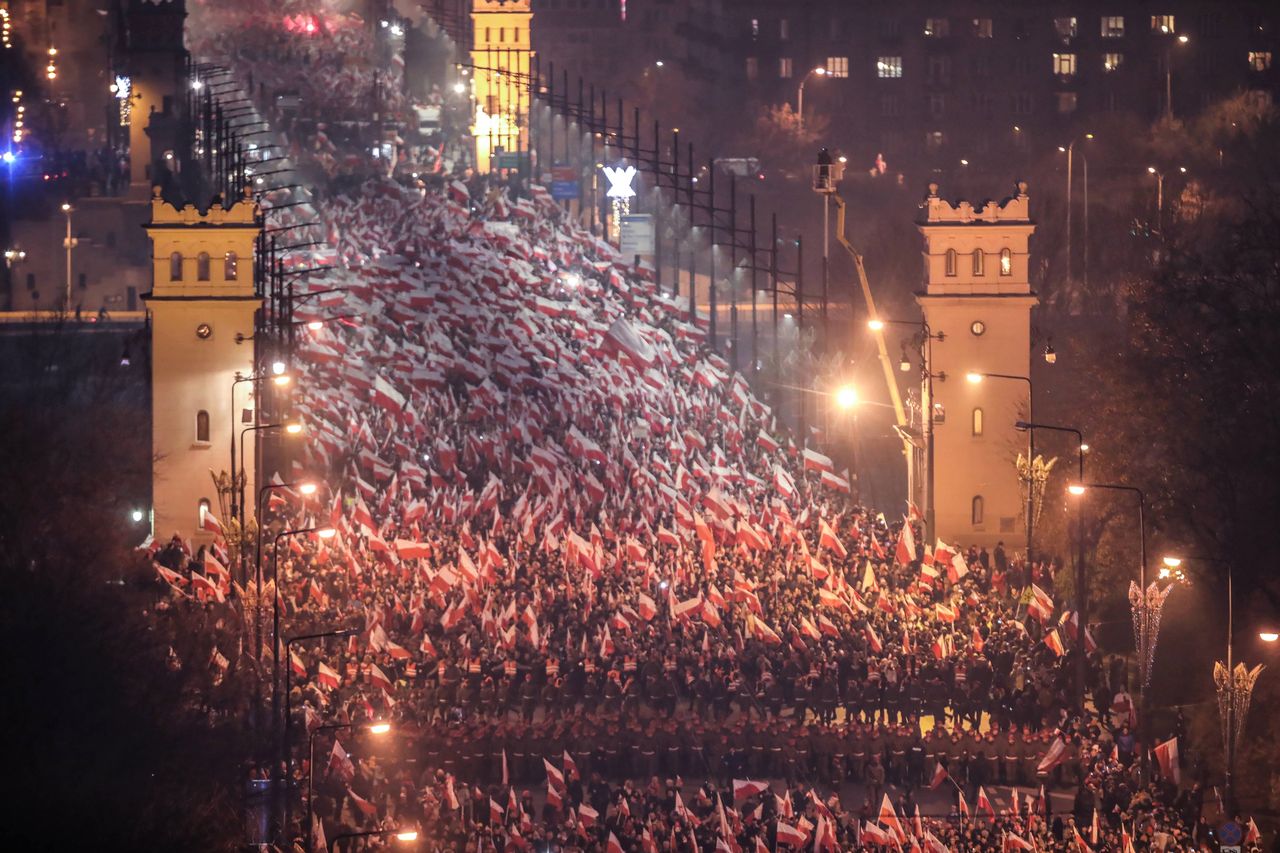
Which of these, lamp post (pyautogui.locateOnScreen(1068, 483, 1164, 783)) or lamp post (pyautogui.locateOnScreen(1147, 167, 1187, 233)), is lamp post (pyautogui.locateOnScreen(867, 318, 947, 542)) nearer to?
lamp post (pyautogui.locateOnScreen(1068, 483, 1164, 783))

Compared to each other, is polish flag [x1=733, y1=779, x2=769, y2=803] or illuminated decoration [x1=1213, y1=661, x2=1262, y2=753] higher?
illuminated decoration [x1=1213, y1=661, x2=1262, y2=753]

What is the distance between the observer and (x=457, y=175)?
396ft

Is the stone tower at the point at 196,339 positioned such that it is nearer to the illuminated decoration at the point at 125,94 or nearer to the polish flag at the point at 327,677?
the polish flag at the point at 327,677

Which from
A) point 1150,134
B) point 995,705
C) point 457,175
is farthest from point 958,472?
point 1150,134

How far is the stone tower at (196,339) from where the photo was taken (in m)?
74.2

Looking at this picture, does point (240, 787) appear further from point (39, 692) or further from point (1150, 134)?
point (1150, 134)

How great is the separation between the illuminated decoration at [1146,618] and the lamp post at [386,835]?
13922mm

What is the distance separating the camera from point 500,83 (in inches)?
5340

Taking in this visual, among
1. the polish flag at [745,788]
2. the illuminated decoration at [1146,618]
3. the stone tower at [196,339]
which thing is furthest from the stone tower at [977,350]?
the polish flag at [745,788]

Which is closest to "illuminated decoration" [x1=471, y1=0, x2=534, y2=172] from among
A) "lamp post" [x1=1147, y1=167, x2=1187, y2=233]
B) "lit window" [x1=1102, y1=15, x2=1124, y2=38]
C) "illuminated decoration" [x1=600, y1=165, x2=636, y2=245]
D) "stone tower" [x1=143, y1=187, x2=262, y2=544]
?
A: "illuminated decoration" [x1=600, y1=165, x2=636, y2=245]

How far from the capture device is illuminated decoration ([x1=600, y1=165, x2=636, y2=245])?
375 ft

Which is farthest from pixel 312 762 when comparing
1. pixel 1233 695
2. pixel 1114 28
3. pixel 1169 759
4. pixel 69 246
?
pixel 1114 28

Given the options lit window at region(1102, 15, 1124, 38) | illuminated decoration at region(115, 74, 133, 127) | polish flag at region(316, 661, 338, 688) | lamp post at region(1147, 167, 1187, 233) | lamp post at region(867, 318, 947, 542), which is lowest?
polish flag at region(316, 661, 338, 688)

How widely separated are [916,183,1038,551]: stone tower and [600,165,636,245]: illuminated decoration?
3797 cm
